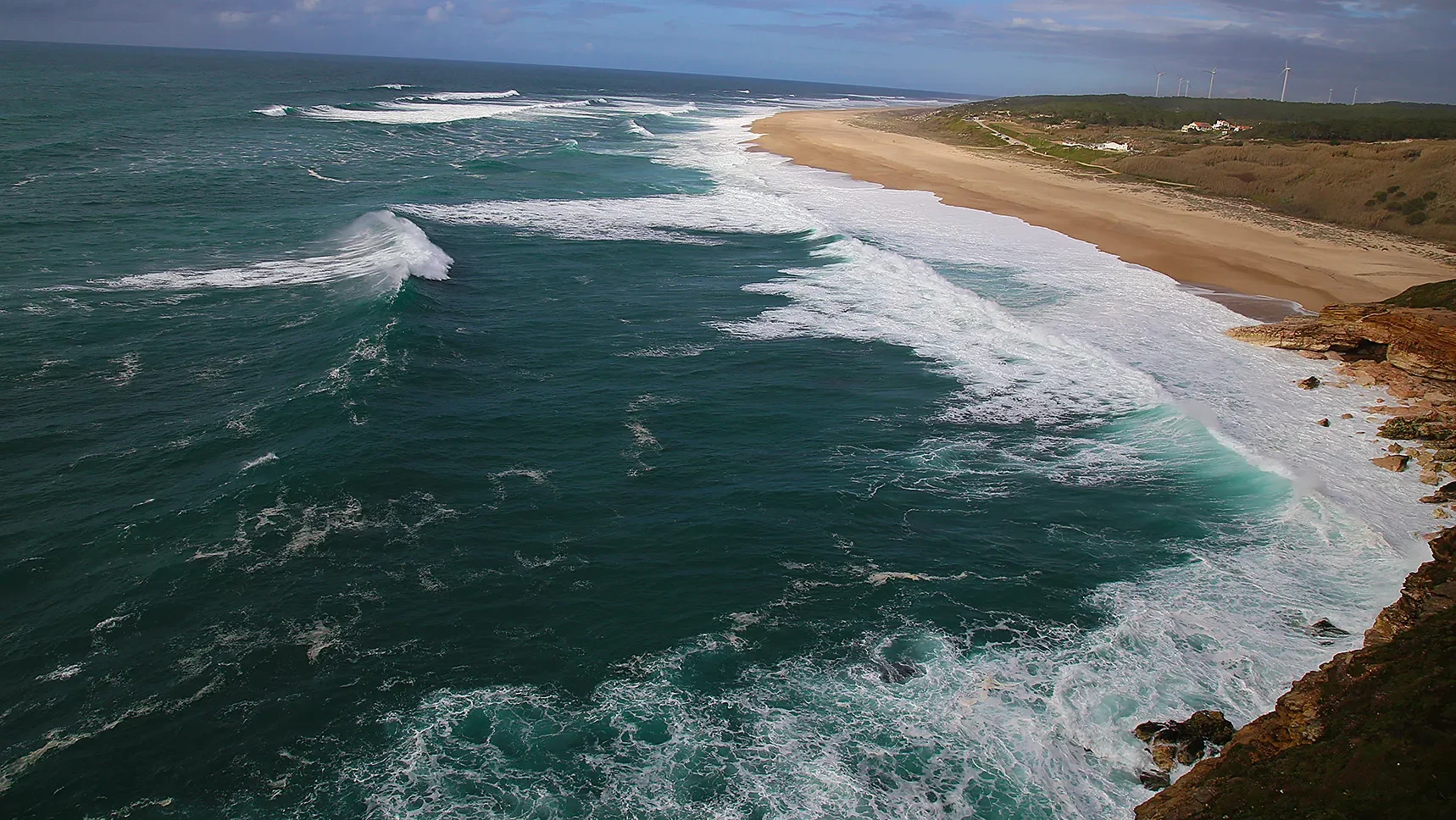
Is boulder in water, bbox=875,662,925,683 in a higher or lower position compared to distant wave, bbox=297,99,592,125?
lower

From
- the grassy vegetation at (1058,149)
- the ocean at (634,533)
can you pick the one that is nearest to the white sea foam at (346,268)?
the ocean at (634,533)

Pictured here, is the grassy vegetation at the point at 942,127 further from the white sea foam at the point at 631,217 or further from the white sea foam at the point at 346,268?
the white sea foam at the point at 346,268

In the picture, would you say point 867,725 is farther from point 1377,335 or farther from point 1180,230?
point 1180,230

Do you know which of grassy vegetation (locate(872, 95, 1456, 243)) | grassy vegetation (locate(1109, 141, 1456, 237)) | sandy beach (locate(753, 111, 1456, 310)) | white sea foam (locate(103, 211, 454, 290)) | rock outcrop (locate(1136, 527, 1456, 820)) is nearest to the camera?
rock outcrop (locate(1136, 527, 1456, 820))

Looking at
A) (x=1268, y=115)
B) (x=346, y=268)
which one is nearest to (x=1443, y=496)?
(x=346, y=268)

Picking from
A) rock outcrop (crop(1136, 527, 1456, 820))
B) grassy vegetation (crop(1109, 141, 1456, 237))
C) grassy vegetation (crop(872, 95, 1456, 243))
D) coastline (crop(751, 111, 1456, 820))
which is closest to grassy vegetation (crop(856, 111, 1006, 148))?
grassy vegetation (crop(872, 95, 1456, 243))

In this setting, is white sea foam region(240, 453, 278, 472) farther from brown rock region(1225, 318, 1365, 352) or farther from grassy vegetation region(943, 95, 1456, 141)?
grassy vegetation region(943, 95, 1456, 141)

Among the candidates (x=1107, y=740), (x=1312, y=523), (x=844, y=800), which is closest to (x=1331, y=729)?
(x=1107, y=740)
